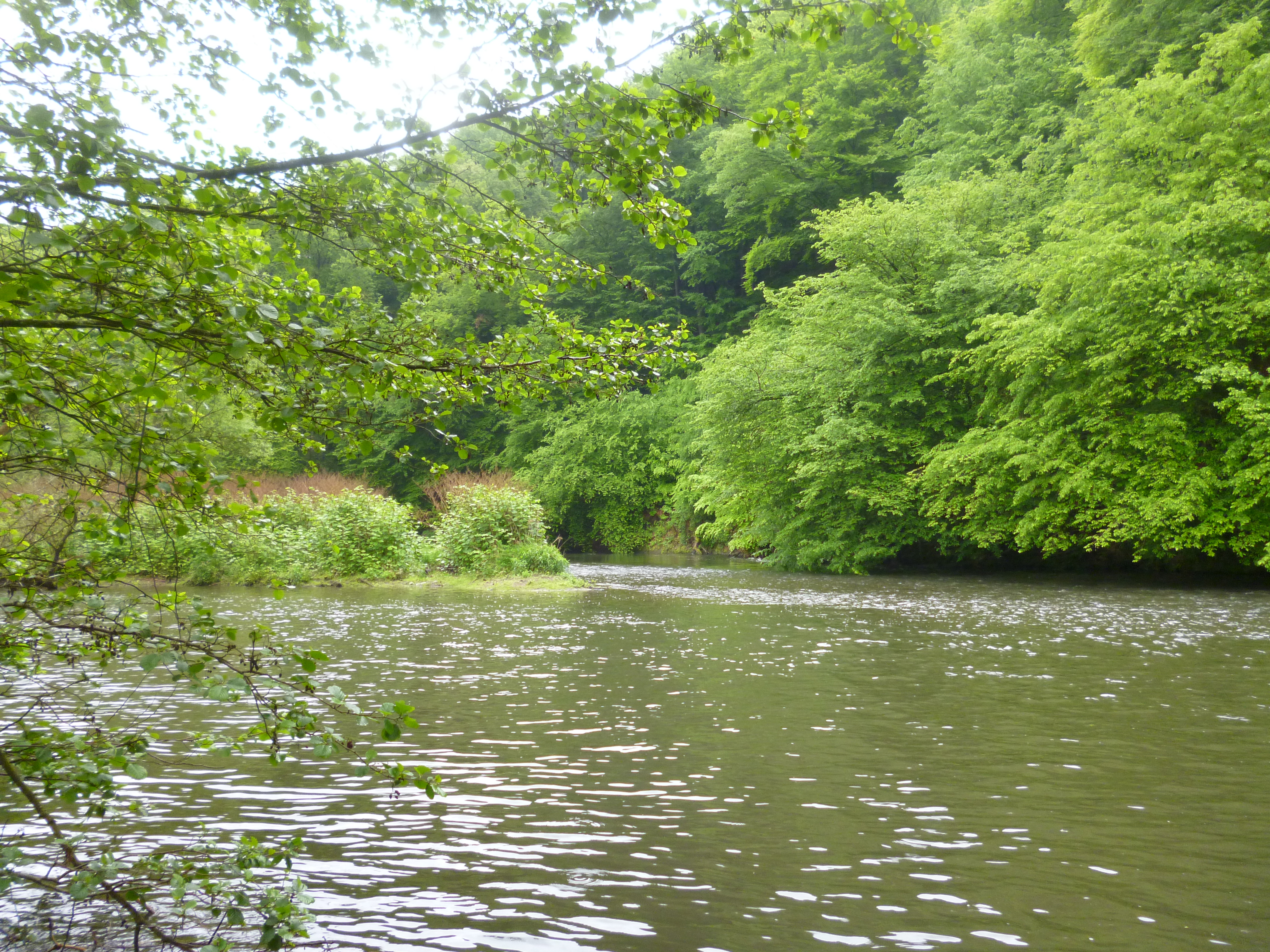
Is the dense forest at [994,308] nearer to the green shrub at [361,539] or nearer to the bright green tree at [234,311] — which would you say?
the bright green tree at [234,311]

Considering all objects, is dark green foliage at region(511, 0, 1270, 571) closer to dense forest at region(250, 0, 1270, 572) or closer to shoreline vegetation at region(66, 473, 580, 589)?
dense forest at region(250, 0, 1270, 572)

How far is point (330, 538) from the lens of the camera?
23.0 metres

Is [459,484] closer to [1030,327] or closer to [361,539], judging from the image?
[361,539]

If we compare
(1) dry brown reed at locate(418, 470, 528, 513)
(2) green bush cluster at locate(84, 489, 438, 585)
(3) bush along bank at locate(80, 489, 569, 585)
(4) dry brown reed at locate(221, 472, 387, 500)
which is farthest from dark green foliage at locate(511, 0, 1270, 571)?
(4) dry brown reed at locate(221, 472, 387, 500)

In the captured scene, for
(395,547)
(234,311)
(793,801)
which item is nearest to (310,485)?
(395,547)

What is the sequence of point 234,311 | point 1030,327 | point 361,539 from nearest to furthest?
point 234,311 → point 1030,327 → point 361,539

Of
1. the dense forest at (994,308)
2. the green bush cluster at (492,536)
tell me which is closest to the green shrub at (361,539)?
the green bush cluster at (492,536)

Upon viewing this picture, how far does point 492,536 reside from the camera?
2420 centimetres

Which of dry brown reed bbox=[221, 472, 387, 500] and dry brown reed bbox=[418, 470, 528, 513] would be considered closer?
dry brown reed bbox=[418, 470, 528, 513]

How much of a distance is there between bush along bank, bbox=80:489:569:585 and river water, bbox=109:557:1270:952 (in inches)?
435

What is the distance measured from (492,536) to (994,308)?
50.1ft

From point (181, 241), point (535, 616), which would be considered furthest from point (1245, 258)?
point (181, 241)

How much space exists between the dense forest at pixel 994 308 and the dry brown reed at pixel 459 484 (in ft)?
9.16

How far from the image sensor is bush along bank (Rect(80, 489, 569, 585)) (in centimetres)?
2172
